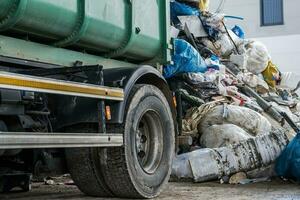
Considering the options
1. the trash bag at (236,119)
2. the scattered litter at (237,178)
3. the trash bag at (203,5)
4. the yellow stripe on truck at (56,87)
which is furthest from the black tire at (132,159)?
the trash bag at (203,5)

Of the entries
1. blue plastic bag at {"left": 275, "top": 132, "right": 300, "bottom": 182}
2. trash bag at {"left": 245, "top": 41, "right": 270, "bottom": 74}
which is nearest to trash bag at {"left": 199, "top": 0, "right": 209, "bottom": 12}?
trash bag at {"left": 245, "top": 41, "right": 270, "bottom": 74}

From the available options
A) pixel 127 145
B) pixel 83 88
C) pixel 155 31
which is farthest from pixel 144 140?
pixel 83 88

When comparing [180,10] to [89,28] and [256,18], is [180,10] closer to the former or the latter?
[89,28]

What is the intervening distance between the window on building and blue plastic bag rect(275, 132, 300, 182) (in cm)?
1200

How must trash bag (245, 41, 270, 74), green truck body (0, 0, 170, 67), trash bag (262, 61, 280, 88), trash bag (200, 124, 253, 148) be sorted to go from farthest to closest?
trash bag (262, 61, 280, 88)
trash bag (245, 41, 270, 74)
trash bag (200, 124, 253, 148)
green truck body (0, 0, 170, 67)

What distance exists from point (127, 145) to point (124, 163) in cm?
16

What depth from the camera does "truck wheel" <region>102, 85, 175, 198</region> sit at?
5.01m

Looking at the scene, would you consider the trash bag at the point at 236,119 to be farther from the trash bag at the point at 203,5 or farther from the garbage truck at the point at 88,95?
the trash bag at the point at 203,5

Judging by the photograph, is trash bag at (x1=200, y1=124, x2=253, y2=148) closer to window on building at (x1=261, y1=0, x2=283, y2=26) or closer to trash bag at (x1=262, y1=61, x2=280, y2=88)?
trash bag at (x1=262, y1=61, x2=280, y2=88)

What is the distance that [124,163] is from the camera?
497cm

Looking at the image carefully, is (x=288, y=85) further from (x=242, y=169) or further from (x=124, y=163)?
(x=124, y=163)

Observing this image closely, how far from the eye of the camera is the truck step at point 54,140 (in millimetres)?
3436

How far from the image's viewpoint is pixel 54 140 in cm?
385

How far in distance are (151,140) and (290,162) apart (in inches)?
91.4
